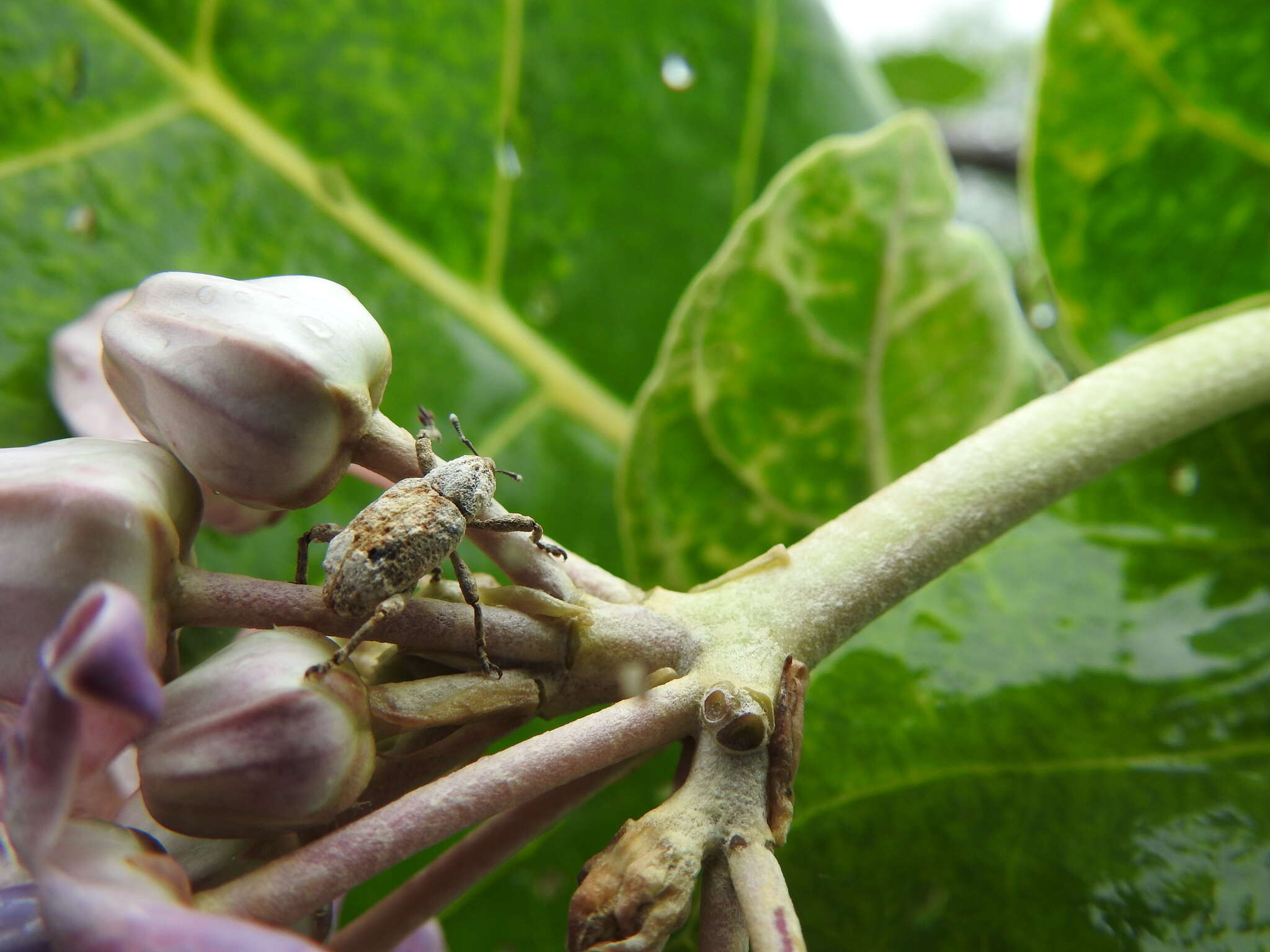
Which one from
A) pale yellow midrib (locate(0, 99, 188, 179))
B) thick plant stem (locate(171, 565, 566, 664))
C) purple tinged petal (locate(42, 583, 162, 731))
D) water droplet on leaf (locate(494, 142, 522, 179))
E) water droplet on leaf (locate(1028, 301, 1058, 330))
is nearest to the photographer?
purple tinged petal (locate(42, 583, 162, 731))

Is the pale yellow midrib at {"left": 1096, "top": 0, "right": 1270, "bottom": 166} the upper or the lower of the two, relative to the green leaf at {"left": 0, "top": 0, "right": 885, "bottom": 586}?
upper

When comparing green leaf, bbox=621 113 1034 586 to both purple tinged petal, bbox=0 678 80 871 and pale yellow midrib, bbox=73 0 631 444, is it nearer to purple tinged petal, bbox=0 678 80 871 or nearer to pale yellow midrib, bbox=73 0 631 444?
pale yellow midrib, bbox=73 0 631 444

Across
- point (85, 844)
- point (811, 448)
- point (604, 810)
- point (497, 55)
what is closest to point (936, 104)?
point (497, 55)

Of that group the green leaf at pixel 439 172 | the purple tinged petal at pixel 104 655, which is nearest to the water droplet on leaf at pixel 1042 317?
the green leaf at pixel 439 172

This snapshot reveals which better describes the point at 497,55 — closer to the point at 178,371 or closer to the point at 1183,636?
the point at 178,371

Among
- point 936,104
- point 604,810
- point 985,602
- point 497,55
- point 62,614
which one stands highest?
point 936,104

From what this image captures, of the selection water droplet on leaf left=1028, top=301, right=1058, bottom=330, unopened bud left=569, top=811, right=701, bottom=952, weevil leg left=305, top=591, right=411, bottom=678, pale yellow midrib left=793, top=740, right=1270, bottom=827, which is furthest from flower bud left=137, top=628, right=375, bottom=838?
water droplet on leaf left=1028, top=301, right=1058, bottom=330
